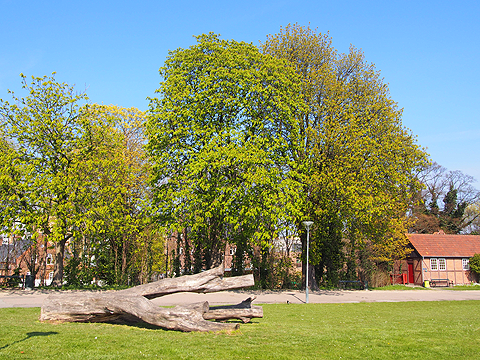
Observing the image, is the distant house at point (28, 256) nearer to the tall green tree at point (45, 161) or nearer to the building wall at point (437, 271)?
the tall green tree at point (45, 161)

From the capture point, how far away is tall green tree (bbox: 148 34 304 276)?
80.3ft

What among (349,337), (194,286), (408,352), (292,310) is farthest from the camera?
(292,310)

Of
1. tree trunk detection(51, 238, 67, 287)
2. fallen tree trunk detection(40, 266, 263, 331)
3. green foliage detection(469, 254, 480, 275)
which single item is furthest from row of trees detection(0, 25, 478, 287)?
green foliage detection(469, 254, 480, 275)

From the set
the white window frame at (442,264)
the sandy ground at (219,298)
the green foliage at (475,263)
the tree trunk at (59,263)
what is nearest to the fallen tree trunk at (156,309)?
the sandy ground at (219,298)

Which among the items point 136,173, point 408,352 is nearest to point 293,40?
point 136,173

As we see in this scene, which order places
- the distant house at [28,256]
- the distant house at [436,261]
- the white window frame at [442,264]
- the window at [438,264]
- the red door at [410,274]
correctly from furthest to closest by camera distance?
1. the red door at [410,274]
2. the white window frame at [442,264]
3. the window at [438,264]
4. the distant house at [436,261]
5. the distant house at [28,256]

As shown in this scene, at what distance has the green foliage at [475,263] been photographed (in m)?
47.9

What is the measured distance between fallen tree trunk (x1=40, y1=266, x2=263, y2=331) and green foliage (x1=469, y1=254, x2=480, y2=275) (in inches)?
1756

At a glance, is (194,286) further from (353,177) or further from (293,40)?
(293,40)

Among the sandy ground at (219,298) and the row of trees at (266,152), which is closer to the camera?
the sandy ground at (219,298)

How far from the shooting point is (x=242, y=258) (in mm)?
31766

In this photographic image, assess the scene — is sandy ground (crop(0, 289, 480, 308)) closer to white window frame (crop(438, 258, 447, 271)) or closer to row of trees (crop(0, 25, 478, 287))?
row of trees (crop(0, 25, 478, 287))

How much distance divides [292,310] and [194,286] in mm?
7235

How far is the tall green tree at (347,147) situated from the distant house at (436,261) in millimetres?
20363
